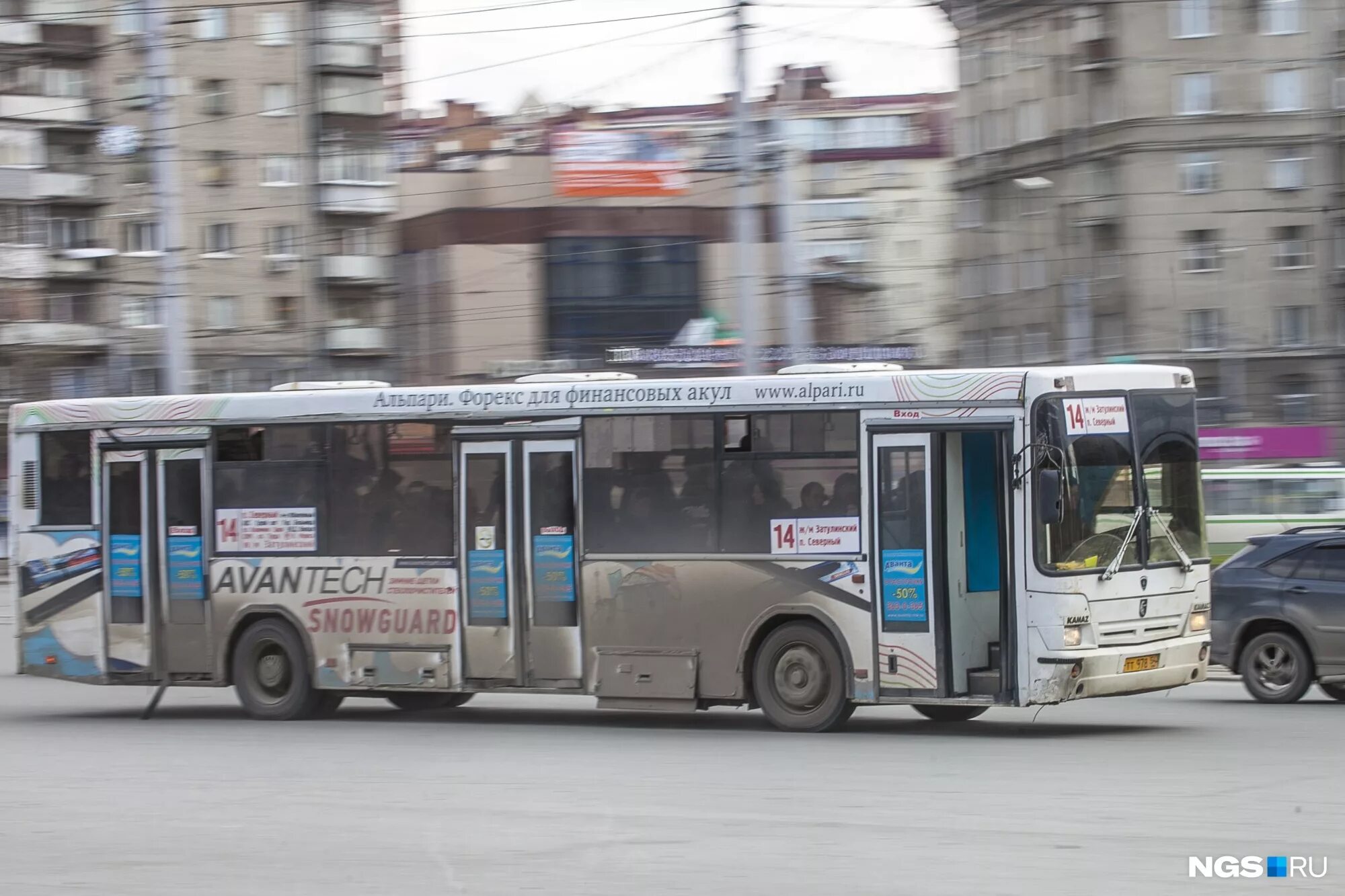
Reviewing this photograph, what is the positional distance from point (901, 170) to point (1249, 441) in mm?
48101

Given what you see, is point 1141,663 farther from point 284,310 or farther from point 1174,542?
point 284,310

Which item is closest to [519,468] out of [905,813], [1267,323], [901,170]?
[905,813]

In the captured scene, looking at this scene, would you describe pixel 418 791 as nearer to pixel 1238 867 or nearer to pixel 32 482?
pixel 1238 867

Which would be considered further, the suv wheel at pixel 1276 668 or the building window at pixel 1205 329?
the building window at pixel 1205 329

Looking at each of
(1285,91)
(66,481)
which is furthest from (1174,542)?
(1285,91)

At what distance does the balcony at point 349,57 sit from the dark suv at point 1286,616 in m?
48.4

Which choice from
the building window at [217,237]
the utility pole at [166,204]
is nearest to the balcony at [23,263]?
the building window at [217,237]

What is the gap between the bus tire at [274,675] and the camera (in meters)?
15.5

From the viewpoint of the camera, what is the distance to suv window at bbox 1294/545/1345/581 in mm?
15609

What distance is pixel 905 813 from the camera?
9.23 meters

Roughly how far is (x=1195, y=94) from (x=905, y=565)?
4756 centimetres

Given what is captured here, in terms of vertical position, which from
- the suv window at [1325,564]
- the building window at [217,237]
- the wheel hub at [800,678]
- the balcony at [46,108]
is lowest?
A: the wheel hub at [800,678]

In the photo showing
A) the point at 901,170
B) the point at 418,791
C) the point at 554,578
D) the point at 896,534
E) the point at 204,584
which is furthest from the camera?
the point at 901,170

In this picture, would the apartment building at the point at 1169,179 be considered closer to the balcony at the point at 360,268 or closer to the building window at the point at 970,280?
the building window at the point at 970,280
